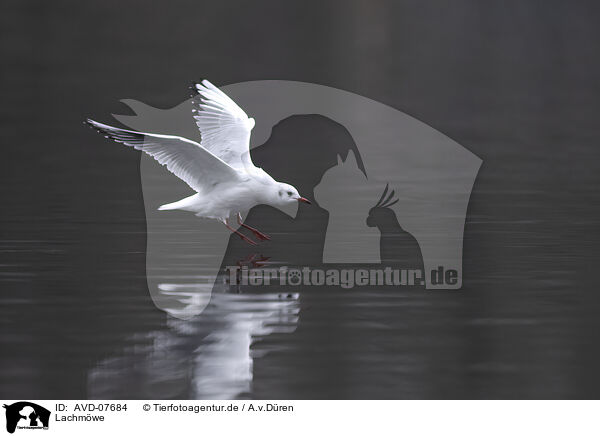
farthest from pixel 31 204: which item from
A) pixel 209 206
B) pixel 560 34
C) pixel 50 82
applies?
pixel 560 34

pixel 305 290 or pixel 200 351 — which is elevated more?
pixel 305 290

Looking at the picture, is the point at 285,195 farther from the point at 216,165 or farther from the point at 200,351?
the point at 200,351

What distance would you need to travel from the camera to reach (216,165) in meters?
13.1

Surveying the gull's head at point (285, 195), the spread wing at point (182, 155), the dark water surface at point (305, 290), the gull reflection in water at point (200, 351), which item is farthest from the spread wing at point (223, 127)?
the gull reflection in water at point (200, 351)

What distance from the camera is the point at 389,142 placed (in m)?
23.4

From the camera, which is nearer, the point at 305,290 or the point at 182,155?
the point at 305,290

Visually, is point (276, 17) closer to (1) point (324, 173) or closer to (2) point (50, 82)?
(2) point (50, 82)

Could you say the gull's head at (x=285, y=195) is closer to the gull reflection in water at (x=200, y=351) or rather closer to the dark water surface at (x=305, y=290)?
the dark water surface at (x=305, y=290)

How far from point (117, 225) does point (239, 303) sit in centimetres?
440

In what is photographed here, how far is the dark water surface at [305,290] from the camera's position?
28.5 feet
